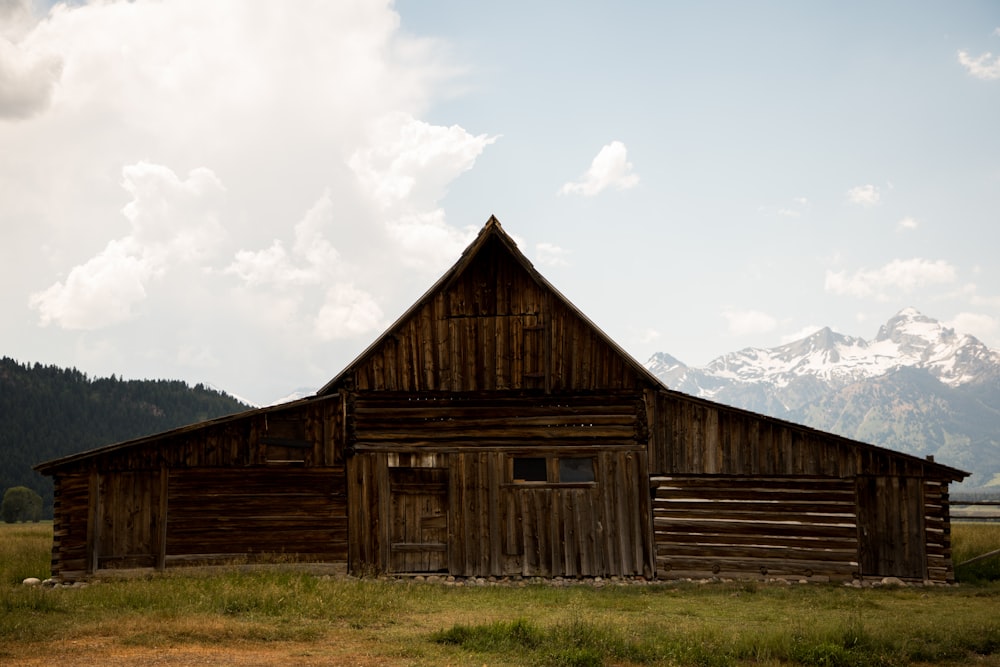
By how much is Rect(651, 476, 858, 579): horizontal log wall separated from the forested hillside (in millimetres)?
124305

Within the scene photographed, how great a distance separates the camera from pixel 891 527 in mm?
19812

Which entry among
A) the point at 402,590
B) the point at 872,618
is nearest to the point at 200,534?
the point at 402,590

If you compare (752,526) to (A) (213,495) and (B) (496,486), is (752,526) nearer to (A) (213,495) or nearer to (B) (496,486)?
(B) (496,486)

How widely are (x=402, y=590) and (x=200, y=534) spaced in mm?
5996

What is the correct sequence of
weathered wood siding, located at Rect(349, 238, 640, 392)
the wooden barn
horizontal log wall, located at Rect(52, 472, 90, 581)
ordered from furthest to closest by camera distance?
weathered wood siding, located at Rect(349, 238, 640, 392)
the wooden barn
horizontal log wall, located at Rect(52, 472, 90, 581)

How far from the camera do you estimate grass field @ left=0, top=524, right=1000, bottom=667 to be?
10.8m

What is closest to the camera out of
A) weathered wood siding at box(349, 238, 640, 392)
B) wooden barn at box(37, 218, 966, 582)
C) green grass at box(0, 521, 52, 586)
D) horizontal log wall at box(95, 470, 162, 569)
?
horizontal log wall at box(95, 470, 162, 569)

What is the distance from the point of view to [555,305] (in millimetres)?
20766

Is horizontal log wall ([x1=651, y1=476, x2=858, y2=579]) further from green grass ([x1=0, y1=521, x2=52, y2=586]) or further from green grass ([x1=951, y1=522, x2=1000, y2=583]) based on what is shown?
green grass ([x1=0, y1=521, x2=52, y2=586])

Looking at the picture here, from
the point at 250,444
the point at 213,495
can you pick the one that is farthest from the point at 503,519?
the point at 213,495

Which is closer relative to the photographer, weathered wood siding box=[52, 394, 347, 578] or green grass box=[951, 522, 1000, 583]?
weathered wood siding box=[52, 394, 347, 578]

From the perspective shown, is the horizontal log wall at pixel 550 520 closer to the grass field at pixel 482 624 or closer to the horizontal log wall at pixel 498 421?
the horizontal log wall at pixel 498 421

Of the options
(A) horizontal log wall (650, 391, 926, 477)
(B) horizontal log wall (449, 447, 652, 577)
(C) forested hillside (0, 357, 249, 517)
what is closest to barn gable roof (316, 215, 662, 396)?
(A) horizontal log wall (650, 391, 926, 477)

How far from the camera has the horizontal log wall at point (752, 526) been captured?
20031 millimetres
